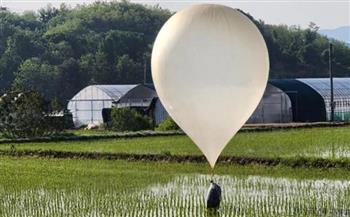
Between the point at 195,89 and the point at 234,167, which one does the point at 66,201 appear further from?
the point at 234,167

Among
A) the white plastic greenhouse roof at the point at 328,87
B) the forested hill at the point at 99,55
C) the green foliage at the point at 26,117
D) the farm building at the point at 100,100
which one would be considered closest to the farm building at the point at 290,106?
the white plastic greenhouse roof at the point at 328,87

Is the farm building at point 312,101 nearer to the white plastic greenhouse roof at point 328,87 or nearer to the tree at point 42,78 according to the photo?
the white plastic greenhouse roof at point 328,87

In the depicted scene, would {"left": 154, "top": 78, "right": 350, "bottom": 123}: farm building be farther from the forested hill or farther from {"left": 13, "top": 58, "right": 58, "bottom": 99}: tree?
{"left": 13, "top": 58, "right": 58, "bottom": 99}: tree

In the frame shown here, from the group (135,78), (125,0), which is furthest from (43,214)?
(125,0)

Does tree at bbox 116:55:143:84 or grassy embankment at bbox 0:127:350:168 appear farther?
→ tree at bbox 116:55:143:84

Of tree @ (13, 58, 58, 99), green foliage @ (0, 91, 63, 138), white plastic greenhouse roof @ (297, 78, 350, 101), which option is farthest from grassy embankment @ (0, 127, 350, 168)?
tree @ (13, 58, 58, 99)

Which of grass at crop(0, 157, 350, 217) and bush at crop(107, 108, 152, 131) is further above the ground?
bush at crop(107, 108, 152, 131)
